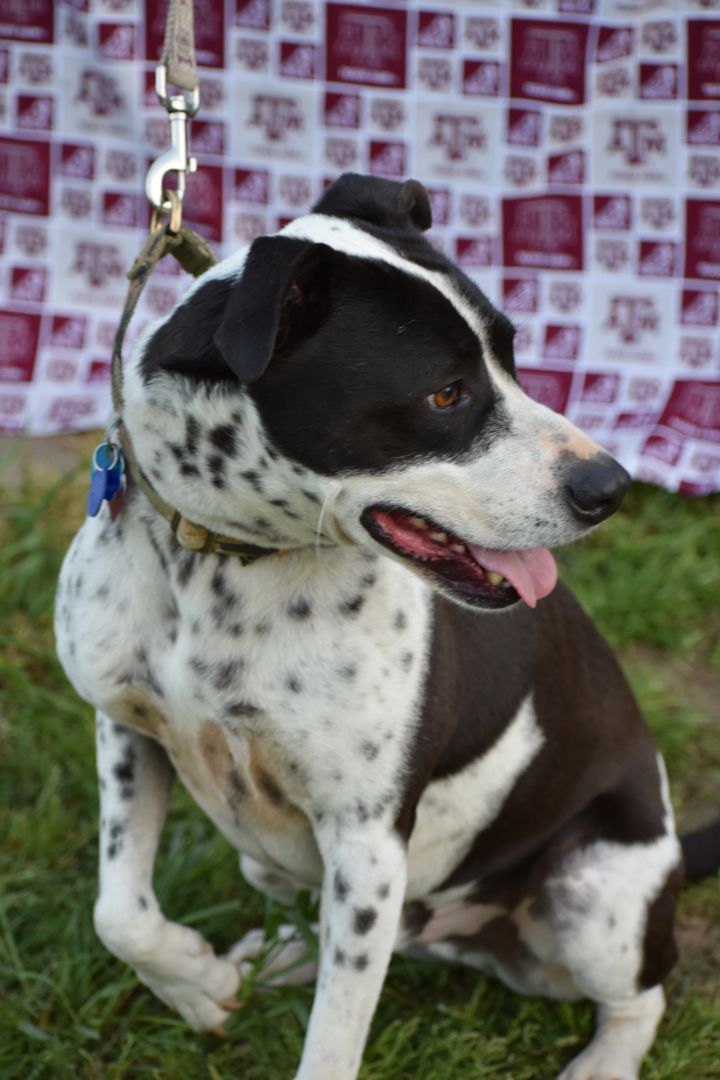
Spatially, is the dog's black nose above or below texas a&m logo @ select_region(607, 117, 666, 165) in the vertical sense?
below

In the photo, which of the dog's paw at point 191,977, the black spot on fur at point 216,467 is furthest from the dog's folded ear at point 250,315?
the dog's paw at point 191,977

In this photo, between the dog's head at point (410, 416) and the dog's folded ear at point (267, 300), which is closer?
the dog's folded ear at point (267, 300)

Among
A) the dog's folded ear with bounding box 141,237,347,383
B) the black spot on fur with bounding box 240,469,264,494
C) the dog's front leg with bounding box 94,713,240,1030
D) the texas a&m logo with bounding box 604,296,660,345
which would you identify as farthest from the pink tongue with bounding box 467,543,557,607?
the texas a&m logo with bounding box 604,296,660,345

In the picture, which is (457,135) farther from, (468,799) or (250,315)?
(250,315)

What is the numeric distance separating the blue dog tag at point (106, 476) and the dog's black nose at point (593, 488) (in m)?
0.75

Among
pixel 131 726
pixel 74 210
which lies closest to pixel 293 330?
pixel 131 726

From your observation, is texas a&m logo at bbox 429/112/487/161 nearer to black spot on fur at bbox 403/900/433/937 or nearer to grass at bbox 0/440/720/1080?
grass at bbox 0/440/720/1080

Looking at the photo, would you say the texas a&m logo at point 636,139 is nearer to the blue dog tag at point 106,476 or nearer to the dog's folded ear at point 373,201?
the dog's folded ear at point 373,201

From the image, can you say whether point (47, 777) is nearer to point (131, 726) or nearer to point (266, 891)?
point (266, 891)

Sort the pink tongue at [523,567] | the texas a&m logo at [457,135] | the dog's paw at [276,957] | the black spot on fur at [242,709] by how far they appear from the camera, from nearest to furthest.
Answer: the pink tongue at [523,567] < the black spot on fur at [242,709] < the dog's paw at [276,957] < the texas a&m logo at [457,135]

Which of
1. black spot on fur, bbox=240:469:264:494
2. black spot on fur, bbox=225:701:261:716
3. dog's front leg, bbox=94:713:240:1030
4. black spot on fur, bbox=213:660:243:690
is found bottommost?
dog's front leg, bbox=94:713:240:1030

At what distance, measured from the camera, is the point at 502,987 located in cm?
285

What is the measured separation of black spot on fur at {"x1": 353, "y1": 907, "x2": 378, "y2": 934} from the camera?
7.10ft

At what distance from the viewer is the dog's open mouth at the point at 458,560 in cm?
197
